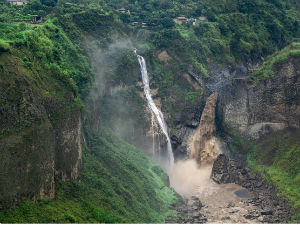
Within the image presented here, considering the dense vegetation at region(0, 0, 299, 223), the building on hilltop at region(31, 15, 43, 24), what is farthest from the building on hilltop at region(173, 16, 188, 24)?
the building on hilltop at region(31, 15, 43, 24)

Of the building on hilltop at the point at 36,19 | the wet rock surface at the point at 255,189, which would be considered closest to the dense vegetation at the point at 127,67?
the building on hilltop at the point at 36,19

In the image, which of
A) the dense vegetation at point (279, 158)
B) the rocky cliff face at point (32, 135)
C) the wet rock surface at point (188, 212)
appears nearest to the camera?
the rocky cliff face at point (32, 135)

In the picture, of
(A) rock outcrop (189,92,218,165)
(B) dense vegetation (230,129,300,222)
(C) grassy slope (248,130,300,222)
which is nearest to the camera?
(C) grassy slope (248,130,300,222)

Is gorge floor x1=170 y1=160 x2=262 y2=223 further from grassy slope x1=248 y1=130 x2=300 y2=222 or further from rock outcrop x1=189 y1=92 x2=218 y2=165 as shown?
grassy slope x1=248 y1=130 x2=300 y2=222

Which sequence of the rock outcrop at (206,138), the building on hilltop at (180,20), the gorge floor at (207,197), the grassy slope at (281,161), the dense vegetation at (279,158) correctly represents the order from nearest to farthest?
→ the gorge floor at (207,197) < the grassy slope at (281,161) < the dense vegetation at (279,158) < the rock outcrop at (206,138) < the building on hilltop at (180,20)

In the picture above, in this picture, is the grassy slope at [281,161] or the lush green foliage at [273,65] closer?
the grassy slope at [281,161]

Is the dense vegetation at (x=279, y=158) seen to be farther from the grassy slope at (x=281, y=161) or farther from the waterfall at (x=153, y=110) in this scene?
the waterfall at (x=153, y=110)
